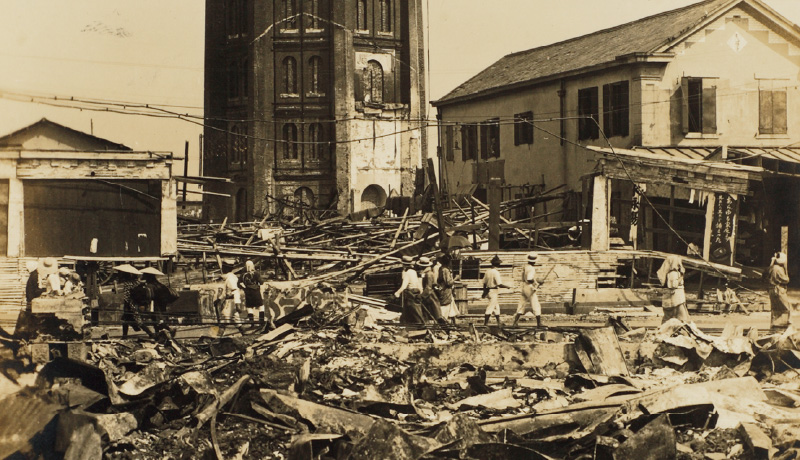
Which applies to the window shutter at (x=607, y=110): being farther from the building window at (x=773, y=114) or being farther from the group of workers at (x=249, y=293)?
the group of workers at (x=249, y=293)

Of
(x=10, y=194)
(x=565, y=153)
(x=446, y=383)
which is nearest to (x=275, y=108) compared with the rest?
(x=565, y=153)

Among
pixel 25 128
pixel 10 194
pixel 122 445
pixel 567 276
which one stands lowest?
pixel 122 445

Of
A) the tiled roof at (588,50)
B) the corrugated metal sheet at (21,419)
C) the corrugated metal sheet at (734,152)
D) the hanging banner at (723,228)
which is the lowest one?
the corrugated metal sheet at (21,419)

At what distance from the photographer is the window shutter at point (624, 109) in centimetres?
3147

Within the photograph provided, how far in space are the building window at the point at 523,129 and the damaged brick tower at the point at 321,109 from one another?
16.6 meters

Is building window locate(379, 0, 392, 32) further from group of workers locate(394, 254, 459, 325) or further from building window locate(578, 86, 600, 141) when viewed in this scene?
group of workers locate(394, 254, 459, 325)

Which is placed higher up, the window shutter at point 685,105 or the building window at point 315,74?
the building window at point 315,74

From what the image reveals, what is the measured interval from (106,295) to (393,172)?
32144 millimetres

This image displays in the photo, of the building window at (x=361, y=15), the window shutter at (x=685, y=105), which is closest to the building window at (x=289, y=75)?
the building window at (x=361, y=15)

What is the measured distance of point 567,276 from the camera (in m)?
26.3

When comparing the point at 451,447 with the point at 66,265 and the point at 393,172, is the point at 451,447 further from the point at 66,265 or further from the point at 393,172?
the point at 393,172

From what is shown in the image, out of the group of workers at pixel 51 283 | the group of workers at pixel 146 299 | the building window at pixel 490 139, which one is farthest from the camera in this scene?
the building window at pixel 490 139

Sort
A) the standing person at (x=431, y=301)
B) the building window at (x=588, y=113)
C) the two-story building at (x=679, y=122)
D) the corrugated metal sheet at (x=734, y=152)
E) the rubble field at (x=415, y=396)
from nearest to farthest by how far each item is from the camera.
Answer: the rubble field at (x=415, y=396), the standing person at (x=431, y=301), the two-story building at (x=679, y=122), the corrugated metal sheet at (x=734, y=152), the building window at (x=588, y=113)

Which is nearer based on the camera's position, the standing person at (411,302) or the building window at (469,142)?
the standing person at (411,302)
